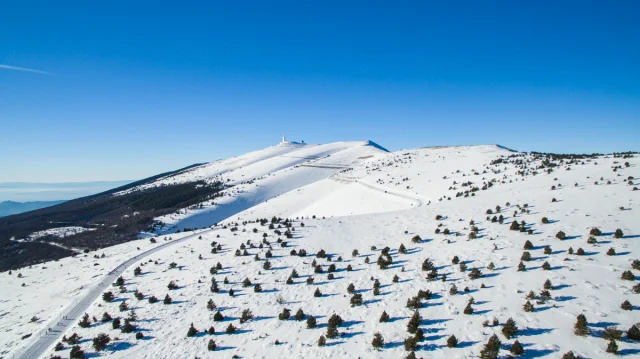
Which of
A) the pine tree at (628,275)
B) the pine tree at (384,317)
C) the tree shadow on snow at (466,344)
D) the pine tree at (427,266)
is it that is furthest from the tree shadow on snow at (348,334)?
the pine tree at (628,275)

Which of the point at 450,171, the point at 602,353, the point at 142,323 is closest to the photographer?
the point at 602,353

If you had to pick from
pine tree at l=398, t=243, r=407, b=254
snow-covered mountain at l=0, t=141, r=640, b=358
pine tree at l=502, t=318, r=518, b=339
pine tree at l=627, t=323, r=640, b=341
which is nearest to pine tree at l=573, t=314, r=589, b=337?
snow-covered mountain at l=0, t=141, r=640, b=358

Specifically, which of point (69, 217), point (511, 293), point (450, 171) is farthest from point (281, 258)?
point (69, 217)

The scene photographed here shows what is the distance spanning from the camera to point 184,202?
90.3 metres

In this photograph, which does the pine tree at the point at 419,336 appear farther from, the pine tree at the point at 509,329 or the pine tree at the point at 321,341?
the pine tree at the point at 321,341

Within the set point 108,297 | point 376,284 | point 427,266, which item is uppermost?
point 427,266

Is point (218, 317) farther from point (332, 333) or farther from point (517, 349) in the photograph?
point (517, 349)

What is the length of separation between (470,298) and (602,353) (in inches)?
206

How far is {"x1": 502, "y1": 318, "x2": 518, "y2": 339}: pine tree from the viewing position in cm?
1289

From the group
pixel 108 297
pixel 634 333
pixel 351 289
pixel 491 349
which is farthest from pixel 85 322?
pixel 634 333

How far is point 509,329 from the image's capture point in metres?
12.9

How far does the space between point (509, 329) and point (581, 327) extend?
8.75 feet

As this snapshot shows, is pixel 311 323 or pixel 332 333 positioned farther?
pixel 311 323

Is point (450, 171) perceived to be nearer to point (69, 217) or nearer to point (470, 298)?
point (470, 298)
